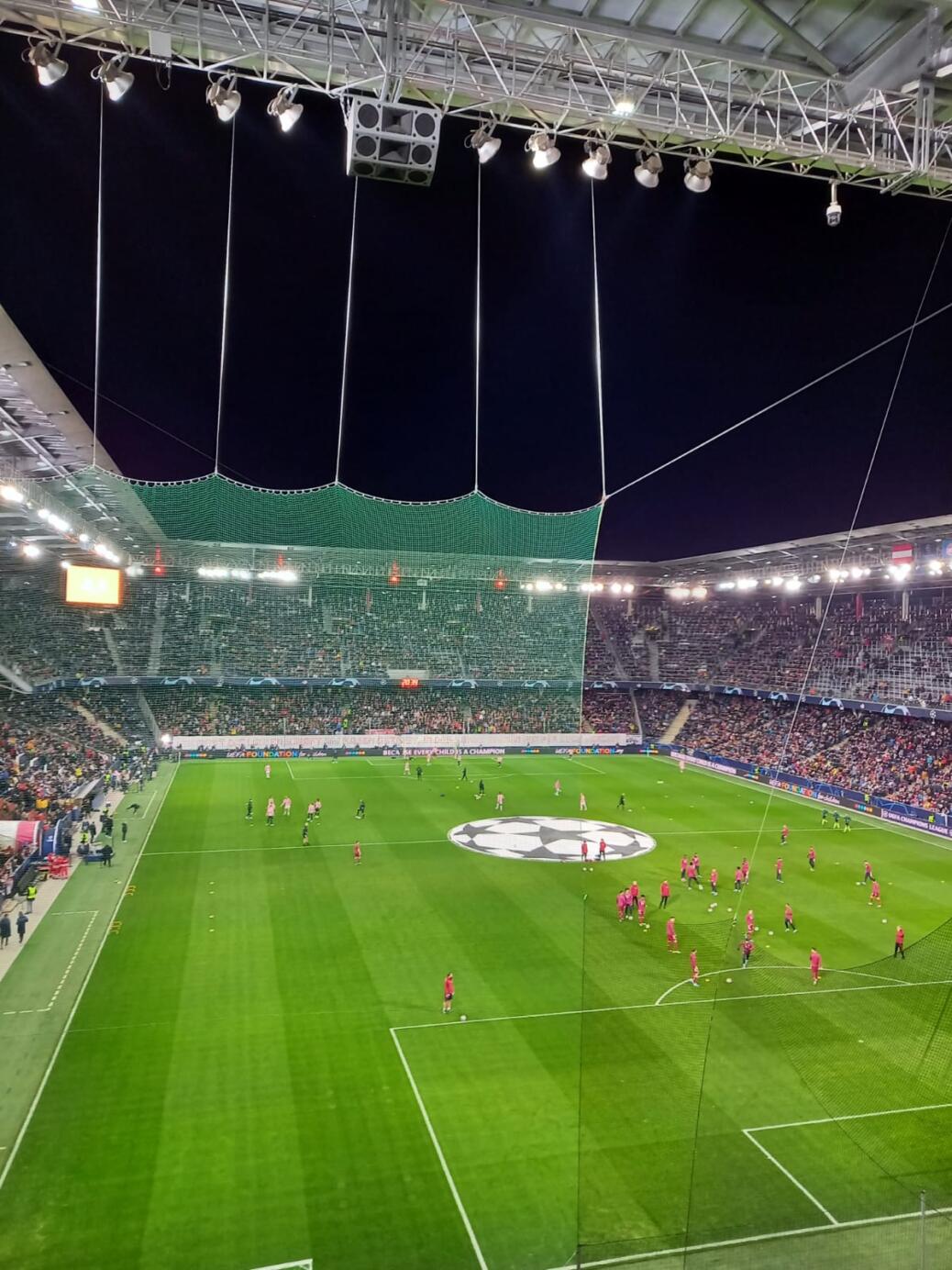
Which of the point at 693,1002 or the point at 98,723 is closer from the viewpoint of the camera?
the point at 693,1002

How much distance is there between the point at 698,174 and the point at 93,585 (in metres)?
12.7

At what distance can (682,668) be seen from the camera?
183ft

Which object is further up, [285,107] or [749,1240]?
[285,107]

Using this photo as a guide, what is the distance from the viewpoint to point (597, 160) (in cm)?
962

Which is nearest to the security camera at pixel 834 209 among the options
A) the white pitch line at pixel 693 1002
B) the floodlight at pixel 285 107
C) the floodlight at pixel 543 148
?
the floodlight at pixel 543 148

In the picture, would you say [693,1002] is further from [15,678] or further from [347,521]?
[15,678]

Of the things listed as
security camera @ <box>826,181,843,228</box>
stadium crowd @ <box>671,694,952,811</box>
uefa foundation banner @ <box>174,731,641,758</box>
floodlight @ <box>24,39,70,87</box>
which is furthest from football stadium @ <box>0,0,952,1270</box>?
uefa foundation banner @ <box>174,731,641,758</box>

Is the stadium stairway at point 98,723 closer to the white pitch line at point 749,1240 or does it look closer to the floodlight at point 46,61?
the floodlight at point 46,61

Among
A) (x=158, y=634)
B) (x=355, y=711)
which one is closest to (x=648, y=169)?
(x=158, y=634)

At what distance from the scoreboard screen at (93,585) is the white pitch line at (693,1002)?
31.3 feet

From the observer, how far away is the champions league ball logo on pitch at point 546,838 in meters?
27.2

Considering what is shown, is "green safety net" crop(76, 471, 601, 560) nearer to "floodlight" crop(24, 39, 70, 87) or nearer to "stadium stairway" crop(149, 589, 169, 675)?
"stadium stairway" crop(149, 589, 169, 675)

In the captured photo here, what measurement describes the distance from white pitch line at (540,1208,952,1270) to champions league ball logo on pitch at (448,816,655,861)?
56.5ft

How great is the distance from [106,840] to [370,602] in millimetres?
11923
